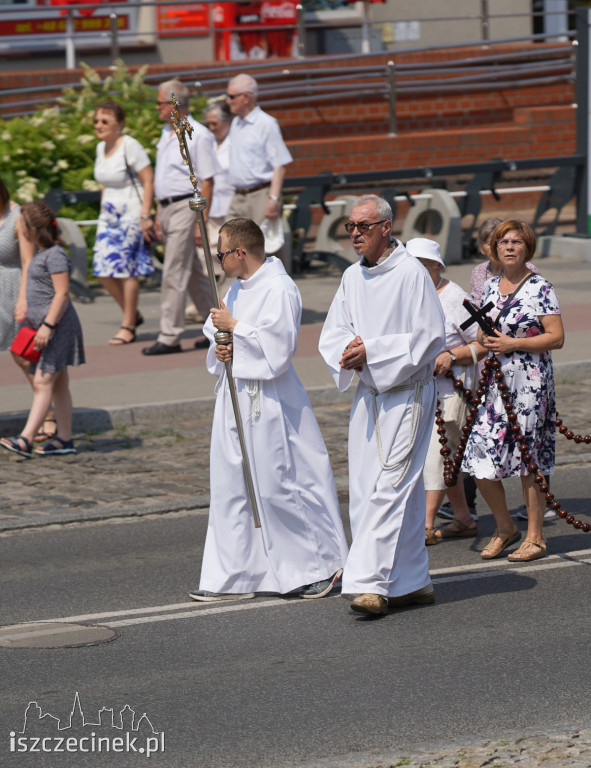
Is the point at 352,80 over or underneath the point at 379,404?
over

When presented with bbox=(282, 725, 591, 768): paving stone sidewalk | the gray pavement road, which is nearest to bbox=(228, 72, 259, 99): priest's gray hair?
the gray pavement road

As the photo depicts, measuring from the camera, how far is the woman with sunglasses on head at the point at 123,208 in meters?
13.0

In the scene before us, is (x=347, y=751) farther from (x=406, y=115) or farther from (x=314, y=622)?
(x=406, y=115)

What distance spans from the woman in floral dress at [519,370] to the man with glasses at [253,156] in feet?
19.2

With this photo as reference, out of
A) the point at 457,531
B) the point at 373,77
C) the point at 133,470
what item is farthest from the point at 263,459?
the point at 373,77

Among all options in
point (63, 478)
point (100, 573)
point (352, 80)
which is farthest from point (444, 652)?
point (352, 80)

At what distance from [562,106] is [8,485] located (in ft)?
55.1

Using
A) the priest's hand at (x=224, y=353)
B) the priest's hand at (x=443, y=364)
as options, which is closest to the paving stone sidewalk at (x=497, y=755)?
the priest's hand at (x=224, y=353)

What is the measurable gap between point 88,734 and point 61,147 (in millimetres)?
13242

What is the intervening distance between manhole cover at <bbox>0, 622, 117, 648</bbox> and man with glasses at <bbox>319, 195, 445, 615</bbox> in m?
1.14

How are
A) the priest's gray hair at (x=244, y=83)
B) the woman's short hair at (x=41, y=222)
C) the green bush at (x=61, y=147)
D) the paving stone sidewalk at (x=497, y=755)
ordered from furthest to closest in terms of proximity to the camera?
the green bush at (x=61, y=147)
the priest's gray hair at (x=244, y=83)
the woman's short hair at (x=41, y=222)
the paving stone sidewalk at (x=497, y=755)

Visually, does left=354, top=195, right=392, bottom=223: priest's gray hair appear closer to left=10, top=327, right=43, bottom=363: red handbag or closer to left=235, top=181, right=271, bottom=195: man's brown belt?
left=10, top=327, right=43, bottom=363: red handbag

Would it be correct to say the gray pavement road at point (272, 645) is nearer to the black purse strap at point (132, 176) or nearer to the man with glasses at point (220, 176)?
the black purse strap at point (132, 176)

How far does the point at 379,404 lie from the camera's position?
270 inches
